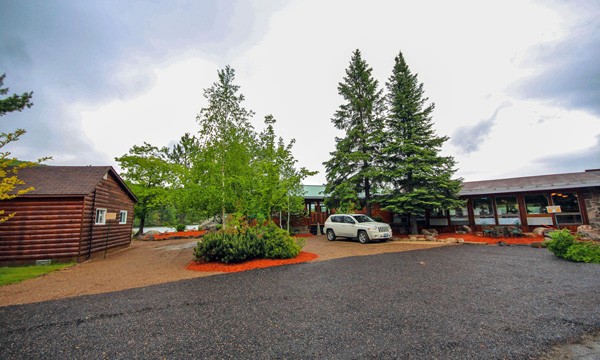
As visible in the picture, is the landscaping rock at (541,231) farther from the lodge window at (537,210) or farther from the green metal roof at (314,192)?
the green metal roof at (314,192)

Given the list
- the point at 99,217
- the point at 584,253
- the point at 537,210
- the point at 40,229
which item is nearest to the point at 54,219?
the point at 40,229

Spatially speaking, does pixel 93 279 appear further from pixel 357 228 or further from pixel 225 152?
pixel 357 228

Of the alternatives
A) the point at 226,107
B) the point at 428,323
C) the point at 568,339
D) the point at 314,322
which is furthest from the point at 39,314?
the point at 226,107

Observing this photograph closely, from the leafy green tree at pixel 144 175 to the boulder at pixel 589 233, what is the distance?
30.4 meters

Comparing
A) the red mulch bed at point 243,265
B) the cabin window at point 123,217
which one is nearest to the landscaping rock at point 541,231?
the red mulch bed at point 243,265

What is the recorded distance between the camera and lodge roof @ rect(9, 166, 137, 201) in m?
11.0

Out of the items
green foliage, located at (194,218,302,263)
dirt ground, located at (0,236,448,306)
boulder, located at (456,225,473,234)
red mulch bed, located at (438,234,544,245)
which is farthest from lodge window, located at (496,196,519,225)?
green foliage, located at (194,218,302,263)

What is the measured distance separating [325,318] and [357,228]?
11649 millimetres

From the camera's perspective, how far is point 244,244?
9.75m

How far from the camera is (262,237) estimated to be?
10500mm

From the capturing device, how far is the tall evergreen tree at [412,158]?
15.5 metres

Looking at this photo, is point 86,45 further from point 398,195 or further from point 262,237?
point 398,195

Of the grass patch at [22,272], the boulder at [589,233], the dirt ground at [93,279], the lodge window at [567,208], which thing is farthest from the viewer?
the lodge window at [567,208]

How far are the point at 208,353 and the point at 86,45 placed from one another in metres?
17.3
